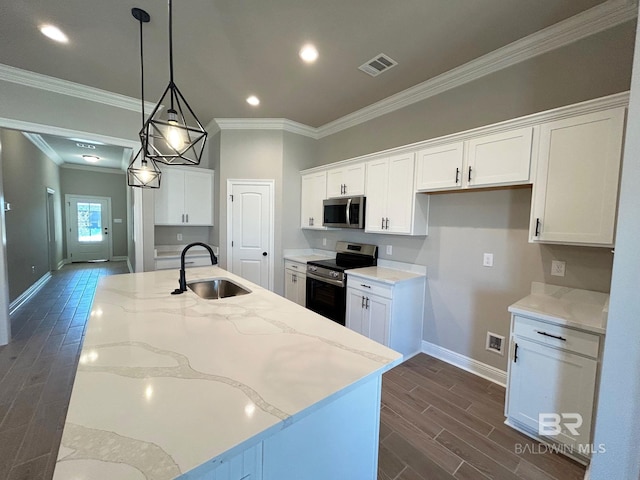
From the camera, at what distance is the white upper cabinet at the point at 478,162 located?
2053 mm

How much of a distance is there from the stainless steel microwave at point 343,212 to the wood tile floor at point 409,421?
5.67ft

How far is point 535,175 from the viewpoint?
78.2 inches

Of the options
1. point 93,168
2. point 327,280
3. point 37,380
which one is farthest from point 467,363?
point 93,168

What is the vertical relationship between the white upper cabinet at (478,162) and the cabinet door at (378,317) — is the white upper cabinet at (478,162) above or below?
above

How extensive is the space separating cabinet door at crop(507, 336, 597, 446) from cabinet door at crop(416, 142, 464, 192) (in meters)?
1.39

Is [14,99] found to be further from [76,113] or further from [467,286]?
[467,286]

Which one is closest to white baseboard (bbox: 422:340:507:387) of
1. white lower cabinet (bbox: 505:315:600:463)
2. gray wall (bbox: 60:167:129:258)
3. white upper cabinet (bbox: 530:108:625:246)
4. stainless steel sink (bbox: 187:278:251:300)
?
white lower cabinet (bbox: 505:315:600:463)

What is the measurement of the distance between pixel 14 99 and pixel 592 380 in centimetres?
560

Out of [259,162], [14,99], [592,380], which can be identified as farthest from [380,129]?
[14,99]

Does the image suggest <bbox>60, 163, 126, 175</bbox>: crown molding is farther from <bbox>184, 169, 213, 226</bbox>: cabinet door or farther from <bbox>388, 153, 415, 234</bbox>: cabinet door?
<bbox>388, 153, 415, 234</bbox>: cabinet door

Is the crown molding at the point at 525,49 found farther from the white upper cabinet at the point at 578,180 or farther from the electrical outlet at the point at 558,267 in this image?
the electrical outlet at the point at 558,267

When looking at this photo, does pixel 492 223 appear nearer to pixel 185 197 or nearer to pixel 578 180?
pixel 578 180

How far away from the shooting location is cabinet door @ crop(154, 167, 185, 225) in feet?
13.4

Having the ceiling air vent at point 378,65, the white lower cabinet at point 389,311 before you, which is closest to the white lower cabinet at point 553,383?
the white lower cabinet at point 389,311
